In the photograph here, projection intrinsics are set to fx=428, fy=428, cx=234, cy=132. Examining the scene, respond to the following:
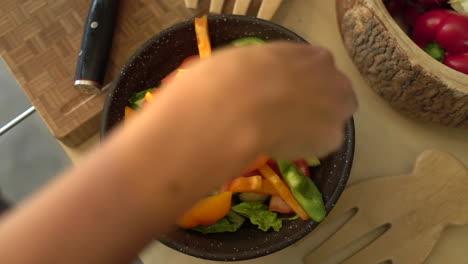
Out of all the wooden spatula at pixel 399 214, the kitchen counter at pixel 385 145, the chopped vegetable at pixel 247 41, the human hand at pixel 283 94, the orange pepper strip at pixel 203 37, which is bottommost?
the wooden spatula at pixel 399 214

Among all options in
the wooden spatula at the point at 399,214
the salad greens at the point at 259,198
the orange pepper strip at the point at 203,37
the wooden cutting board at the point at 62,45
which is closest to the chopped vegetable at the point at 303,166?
the salad greens at the point at 259,198

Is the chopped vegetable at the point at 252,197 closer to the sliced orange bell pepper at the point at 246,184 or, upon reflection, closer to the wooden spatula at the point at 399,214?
the sliced orange bell pepper at the point at 246,184

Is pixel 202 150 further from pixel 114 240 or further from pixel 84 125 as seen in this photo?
pixel 84 125

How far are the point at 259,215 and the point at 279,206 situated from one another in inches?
1.3

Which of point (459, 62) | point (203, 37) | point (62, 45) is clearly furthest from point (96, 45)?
point (459, 62)

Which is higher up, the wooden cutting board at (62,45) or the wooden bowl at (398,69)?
the wooden cutting board at (62,45)

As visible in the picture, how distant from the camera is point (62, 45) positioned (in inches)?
30.5

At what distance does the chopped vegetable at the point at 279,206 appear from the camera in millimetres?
648

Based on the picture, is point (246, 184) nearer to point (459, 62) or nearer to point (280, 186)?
point (280, 186)

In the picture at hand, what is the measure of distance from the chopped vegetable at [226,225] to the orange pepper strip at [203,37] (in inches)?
10.0

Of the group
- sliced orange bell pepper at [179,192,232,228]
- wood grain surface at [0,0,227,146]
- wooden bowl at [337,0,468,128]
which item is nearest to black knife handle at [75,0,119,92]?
wood grain surface at [0,0,227,146]

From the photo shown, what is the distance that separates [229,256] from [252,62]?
0.37m

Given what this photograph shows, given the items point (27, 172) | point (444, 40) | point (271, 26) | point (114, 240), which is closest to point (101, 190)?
point (114, 240)

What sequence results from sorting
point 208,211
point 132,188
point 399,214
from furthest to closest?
point 399,214, point 208,211, point 132,188
